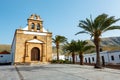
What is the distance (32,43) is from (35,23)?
438cm

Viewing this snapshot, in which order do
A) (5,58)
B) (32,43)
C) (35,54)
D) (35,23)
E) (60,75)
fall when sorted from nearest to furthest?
(60,75)
(32,43)
(35,54)
(35,23)
(5,58)

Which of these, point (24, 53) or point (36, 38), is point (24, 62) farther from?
point (36, 38)

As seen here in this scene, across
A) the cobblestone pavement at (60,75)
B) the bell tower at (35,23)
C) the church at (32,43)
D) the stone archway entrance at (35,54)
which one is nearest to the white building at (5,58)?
the church at (32,43)

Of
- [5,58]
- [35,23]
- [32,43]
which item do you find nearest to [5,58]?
[5,58]

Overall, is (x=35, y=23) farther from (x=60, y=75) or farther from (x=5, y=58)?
(x=60, y=75)

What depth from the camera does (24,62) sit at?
25.7 m

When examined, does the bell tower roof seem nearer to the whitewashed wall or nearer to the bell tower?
the bell tower

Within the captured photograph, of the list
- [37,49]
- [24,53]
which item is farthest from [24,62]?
[37,49]

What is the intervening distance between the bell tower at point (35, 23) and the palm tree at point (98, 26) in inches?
500

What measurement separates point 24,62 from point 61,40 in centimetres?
1131

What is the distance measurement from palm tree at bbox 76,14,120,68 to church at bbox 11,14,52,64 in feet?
40.1

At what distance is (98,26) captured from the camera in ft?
57.8

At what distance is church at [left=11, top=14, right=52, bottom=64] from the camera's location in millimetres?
26030

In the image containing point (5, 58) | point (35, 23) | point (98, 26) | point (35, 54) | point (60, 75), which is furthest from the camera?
point (5, 58)
